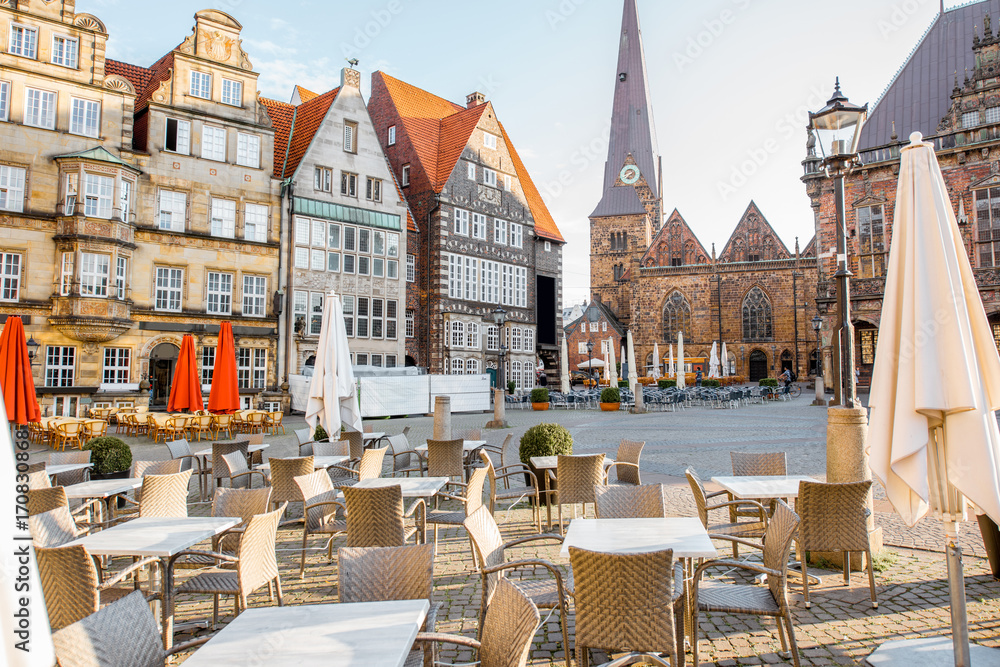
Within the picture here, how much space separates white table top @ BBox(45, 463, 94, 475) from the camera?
732 centimetres

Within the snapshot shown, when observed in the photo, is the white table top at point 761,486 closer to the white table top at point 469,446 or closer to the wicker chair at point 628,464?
the wicker chair at point 628,464

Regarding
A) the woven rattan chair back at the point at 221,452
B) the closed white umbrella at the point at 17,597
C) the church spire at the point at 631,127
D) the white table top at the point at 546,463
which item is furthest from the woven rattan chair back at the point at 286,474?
the church spire at the point at 631,127

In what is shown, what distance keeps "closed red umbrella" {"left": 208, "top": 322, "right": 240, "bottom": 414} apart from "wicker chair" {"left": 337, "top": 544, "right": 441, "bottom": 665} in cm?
1232

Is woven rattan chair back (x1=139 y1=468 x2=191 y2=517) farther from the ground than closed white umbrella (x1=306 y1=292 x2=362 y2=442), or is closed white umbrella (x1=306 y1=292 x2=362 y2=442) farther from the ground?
closed white umbrella (x1=306 y1=292 x2=362 y2=442)

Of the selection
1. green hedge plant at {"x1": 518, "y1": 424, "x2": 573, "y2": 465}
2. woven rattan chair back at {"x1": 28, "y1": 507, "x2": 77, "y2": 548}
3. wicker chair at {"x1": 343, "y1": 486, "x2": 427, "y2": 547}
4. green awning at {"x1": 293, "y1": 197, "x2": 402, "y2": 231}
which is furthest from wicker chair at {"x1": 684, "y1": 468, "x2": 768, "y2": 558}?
green awning at {"x1": 293, "y1": 197, "x2": 402, "y2": 231}

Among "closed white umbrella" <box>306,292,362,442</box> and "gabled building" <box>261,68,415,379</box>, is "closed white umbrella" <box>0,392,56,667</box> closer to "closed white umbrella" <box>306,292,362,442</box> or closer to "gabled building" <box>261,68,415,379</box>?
"closed white umbrella" <box>306,292,362,442</box>

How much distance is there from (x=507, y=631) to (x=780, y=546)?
2.09 metres

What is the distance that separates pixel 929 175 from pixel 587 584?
302cm

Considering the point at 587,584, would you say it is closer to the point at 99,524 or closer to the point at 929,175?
the point at 929,175

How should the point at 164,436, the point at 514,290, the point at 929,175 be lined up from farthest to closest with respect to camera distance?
1. the point at 514,290
2. the point at 164,436
3. the point at 929,175

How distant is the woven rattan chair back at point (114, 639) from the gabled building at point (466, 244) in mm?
26533

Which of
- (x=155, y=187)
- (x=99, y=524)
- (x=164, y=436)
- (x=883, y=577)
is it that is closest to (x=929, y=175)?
(x=883, y=577)

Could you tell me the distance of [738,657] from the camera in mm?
4031

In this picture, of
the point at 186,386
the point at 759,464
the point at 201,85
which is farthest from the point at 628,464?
the point at 201,85
